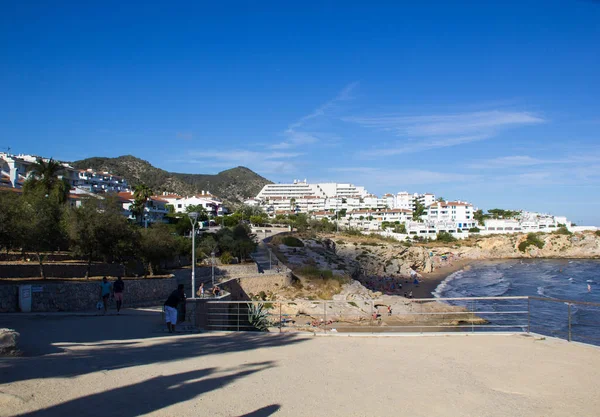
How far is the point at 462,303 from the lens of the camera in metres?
39.7

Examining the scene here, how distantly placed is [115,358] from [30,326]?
20.2 feet

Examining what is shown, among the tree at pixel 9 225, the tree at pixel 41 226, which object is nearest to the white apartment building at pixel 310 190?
the tree at pixel 41 226

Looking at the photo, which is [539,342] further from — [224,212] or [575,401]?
[224,212]

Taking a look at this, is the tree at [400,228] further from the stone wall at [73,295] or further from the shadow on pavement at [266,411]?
the shadow on pavement at [266,411]

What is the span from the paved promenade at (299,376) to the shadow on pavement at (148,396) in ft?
0.05

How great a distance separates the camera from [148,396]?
20.9ft

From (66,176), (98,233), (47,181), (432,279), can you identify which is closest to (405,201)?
(432,279)

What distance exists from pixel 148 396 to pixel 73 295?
51.3ft

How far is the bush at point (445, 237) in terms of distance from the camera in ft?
365

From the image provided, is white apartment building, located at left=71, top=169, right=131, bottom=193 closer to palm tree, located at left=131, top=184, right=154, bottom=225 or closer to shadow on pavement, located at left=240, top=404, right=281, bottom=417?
palm tree, located at left=131, top=184, right=154, bottom=225

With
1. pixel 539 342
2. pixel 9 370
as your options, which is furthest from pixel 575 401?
pixel 9 370

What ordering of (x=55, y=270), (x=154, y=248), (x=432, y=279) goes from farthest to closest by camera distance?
(x=432, y=279) < (x=154, y=248) < (x=55, y=270)

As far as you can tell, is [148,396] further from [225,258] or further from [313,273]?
[313,273]

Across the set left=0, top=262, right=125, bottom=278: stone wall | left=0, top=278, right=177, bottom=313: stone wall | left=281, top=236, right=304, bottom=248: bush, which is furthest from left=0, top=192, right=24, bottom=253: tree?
left=281, top=236, right=304, bottom=248: bush
